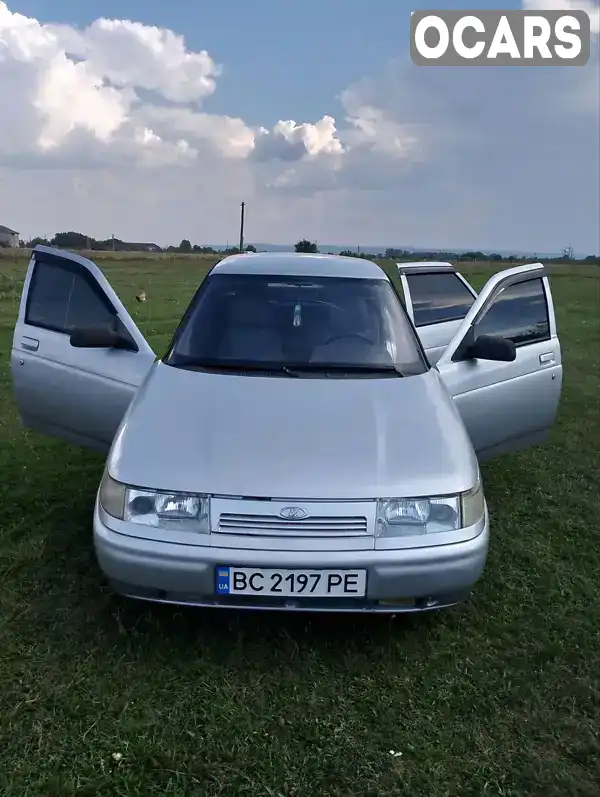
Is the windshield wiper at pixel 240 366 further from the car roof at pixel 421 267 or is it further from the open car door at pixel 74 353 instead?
the car roof at pixel 421 267

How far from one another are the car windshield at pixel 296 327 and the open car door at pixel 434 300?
107 cm

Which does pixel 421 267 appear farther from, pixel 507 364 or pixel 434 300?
pixel 507 364

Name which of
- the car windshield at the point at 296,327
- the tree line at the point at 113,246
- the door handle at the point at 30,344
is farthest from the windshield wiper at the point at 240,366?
the tree line at the point at 113,246

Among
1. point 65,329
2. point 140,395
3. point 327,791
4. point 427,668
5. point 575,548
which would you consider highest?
point 65,329

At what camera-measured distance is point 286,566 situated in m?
2.53

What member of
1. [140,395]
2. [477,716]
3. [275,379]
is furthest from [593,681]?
[140,395]

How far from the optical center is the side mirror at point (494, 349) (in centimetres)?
371

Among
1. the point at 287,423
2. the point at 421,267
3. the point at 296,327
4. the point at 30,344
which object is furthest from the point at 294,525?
the point at 421,267

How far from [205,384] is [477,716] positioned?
5.97ft

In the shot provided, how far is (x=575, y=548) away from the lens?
398 cm

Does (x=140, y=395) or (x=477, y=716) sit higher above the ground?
(x=140, y=395)

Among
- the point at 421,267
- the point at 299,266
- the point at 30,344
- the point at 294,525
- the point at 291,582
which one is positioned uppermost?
the point at 421,267

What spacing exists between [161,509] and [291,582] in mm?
585

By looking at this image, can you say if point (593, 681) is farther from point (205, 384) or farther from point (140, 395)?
point (140, 395)
